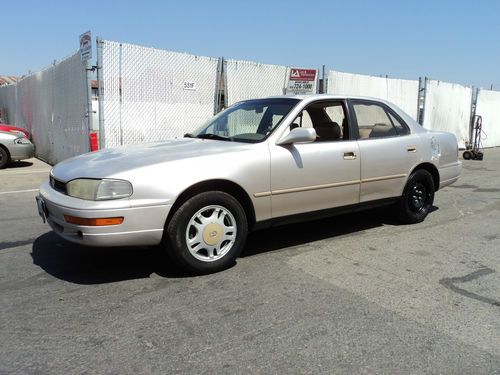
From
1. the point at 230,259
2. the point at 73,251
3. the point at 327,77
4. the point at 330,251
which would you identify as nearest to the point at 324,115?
the point at 330,251

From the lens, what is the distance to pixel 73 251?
15.4 ft

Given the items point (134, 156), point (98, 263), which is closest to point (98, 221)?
point (134, 156)

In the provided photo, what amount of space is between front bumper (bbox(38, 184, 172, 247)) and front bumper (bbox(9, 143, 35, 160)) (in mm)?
9260

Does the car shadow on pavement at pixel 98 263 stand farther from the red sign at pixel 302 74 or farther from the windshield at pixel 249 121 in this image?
the red sign at pixel 302 74

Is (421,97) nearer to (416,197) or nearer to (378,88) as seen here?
(378,88)

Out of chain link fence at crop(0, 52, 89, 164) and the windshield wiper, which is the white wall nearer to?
chain link fence at crop(0, 52, 89, 164)

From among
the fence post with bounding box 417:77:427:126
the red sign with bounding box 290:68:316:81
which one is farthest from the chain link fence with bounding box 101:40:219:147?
the fence post with bounding box 417:77:427:126

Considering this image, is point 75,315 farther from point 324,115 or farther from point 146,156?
point 324,115

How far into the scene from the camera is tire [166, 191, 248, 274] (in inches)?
155

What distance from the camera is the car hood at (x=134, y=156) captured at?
12.7 feet

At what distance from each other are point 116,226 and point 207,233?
30.9 inches

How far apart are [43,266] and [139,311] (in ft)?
4.73

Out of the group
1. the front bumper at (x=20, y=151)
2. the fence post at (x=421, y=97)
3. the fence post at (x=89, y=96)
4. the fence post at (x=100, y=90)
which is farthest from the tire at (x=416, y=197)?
the fence post at (x=421, y=97)

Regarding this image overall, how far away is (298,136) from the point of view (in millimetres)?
4453
